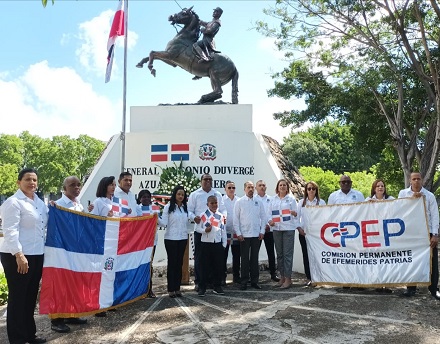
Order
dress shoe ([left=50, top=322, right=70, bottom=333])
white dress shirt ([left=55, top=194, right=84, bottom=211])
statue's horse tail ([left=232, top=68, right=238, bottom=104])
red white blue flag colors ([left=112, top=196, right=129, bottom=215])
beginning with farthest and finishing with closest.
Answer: statue's horse tail ([left=232, top=68, right=238, bottom=104]), red white blue flag colors ([left=112, top=196, right=129, bottom=215]), white dress shirt ([left=55, top=194, right=84, bottom=211]), dress shoe ([left=50, top=322, right=70, bottom=333])

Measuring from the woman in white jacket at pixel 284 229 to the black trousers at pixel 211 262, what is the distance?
962mm

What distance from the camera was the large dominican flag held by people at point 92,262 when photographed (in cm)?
463

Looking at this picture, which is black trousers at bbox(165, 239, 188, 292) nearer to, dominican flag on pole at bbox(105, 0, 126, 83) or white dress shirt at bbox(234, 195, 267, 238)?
white dress shirt at bbox(234, 195, 267, 238)

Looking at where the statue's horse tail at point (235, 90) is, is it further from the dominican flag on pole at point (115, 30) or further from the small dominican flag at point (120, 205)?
the small dominican flag at point (120, 205)

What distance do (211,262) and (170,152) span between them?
168 inches

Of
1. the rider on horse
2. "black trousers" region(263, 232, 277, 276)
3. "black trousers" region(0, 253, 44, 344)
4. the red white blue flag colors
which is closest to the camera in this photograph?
"black trousers" region(0, 253, 44, 344)

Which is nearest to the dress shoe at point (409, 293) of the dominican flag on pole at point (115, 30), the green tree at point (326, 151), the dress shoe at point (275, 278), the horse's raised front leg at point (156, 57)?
the dress shoe at point (275, 278)

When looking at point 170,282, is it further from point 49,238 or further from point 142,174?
point 142,174

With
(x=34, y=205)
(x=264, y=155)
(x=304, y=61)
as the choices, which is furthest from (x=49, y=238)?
(x=304, y=61)

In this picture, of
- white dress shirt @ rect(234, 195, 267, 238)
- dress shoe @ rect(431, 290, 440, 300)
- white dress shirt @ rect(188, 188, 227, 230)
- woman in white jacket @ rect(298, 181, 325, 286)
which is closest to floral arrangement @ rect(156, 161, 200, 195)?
white dress shirt @ rect(188, 188, 227, 230)

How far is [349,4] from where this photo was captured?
462 inches

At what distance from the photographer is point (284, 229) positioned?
663cm

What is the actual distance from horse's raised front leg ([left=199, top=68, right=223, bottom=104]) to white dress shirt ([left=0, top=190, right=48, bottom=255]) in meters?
7.20

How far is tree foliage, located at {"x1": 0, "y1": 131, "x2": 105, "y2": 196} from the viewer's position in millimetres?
41781
